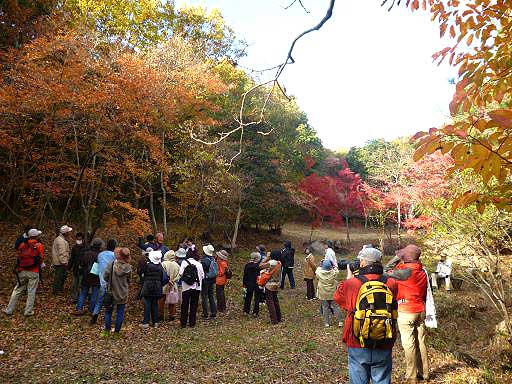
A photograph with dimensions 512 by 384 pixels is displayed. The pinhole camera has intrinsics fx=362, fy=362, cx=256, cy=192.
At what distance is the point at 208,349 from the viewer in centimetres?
670

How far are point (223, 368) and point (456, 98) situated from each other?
527 centimetres

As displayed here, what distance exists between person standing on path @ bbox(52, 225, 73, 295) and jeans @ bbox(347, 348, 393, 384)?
7.27 meters

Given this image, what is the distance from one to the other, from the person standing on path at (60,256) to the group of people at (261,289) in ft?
0.07

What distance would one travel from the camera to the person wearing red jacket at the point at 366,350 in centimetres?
350

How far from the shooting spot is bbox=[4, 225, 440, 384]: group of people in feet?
11.5

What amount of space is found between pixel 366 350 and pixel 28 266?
23.6 feet

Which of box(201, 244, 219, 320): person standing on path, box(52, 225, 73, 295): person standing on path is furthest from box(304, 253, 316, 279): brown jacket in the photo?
box(52, 225, 73, 295): person standing on path

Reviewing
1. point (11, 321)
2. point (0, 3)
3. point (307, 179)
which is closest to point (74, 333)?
point (11, 321)

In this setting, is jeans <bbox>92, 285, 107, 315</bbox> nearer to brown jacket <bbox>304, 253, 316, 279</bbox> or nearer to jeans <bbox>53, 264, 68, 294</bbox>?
jeans <bbox>53, 264, 68, 294</bbox>

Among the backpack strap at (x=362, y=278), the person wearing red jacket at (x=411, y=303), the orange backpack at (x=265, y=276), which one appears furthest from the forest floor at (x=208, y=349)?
the backpack strap at (x=362, y=278)

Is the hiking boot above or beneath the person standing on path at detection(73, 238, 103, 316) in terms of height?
beneath

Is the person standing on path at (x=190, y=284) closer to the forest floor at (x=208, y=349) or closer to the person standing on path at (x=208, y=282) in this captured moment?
the forest floor at (x=208, y=349)

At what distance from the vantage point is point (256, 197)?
19.7m

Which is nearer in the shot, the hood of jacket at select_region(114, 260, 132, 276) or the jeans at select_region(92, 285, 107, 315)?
the hood of jacket at select_region(114, 260, 132, 276)
